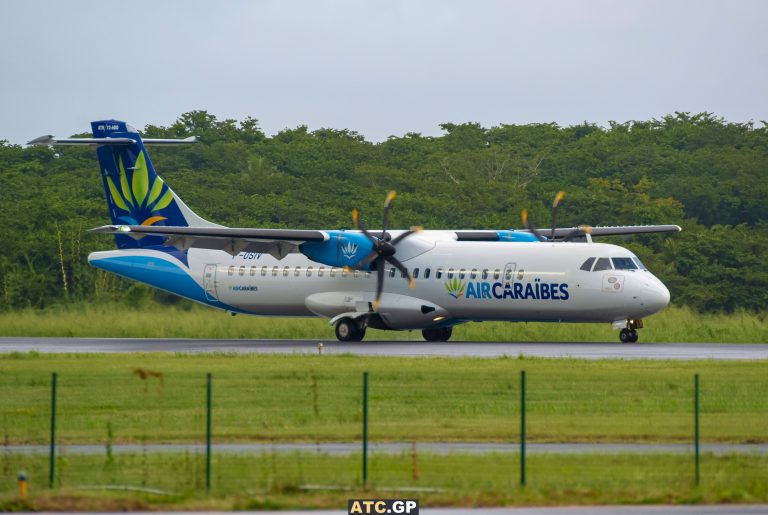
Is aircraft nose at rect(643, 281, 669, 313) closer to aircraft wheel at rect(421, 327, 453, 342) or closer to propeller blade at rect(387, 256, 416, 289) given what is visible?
propeller blade at rect(387, 256, 416, 289)

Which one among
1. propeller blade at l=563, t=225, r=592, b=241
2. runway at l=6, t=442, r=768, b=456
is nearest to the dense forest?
propeller blade at l=563, t=225, r=592, b=241

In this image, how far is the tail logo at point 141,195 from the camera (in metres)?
42.4

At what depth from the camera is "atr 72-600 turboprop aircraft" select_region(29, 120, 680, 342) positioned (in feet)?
119

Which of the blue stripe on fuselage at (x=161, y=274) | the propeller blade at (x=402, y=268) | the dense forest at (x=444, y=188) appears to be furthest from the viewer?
the dense forest at (x=444, y=188)

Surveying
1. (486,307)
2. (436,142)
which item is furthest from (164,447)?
(436,142)

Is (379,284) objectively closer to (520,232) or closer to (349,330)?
(349,330)

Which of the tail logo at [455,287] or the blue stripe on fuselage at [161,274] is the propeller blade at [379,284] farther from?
the blue stripe on fuselage at [161,274]

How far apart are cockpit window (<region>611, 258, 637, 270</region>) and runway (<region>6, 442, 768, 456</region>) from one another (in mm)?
16306

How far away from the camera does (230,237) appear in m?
38.1

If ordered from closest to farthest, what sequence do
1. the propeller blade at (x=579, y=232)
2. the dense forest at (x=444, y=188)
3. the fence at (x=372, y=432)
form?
the fence at (x=372, y=432) → the propeller blade at (x=579, y=232) → the dense forest at (x=444, y=188)

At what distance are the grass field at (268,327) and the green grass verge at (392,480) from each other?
24070mm

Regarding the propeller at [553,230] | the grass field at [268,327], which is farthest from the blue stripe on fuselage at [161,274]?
the propeller at [553,230]

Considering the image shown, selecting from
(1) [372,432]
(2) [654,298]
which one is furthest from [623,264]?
(1) [372,432]

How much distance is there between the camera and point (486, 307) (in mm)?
37469
